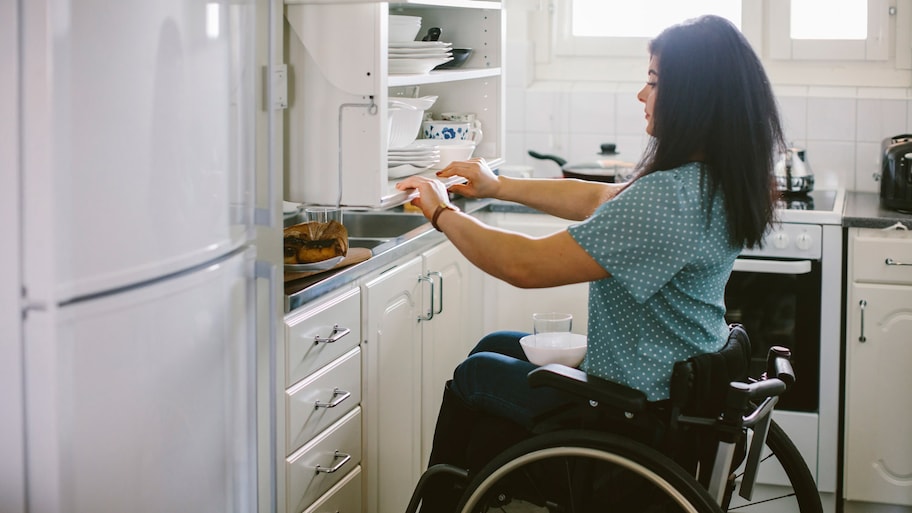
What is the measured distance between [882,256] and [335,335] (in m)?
1.68

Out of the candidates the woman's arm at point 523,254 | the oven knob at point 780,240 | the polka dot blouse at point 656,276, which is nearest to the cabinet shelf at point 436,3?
the woman's arm at point 523,254

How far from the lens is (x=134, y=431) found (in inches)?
61.6

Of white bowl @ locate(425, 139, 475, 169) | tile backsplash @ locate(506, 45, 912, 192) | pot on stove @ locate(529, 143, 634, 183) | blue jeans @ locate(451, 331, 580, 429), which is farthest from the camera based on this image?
tile backsplash @ locate(506, 45, 912, 192)

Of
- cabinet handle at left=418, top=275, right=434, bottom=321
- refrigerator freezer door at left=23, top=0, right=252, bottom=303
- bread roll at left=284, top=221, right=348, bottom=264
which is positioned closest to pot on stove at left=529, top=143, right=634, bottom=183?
cabinet handle at left=418, top=275, right=434, bottom=321

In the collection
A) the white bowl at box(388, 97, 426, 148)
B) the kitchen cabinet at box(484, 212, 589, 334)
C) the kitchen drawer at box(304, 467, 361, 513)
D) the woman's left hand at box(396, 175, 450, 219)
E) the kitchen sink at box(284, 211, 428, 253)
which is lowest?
the kitchen drawer at box(304, 467, 361, 513)

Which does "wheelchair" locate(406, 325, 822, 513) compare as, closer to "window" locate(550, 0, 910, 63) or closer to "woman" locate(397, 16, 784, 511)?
"woman" locate(397, 16, 784, 511)

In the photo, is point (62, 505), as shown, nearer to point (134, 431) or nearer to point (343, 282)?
point (134, 431)

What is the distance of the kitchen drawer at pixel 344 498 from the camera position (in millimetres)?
2230

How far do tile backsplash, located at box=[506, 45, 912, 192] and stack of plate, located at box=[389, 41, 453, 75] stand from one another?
1224 millimetres

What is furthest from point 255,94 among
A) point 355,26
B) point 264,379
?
A: point 264,379

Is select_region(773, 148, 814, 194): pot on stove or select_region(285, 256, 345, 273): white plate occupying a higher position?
select_region(773, 148, 814, 194): pot on stove

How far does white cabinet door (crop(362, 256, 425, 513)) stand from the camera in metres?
2.44

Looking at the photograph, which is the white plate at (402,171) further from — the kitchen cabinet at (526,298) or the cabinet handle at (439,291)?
the kitchen cabinet at (526,298)

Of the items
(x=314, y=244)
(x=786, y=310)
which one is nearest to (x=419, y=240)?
(x=314, y=244)
